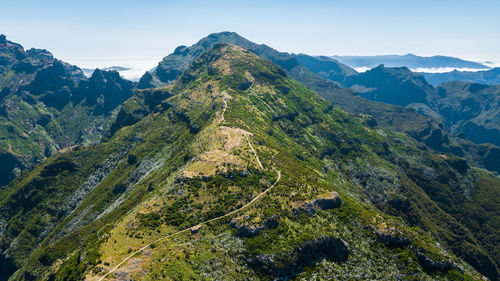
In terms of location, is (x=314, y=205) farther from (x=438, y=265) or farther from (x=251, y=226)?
(x=438, y=265)

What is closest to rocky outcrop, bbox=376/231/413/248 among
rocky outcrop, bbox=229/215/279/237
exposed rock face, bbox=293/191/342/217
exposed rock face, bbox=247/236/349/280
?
exposed rock face, bbox=247/236/349/280

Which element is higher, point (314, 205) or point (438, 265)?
point (314, 205)

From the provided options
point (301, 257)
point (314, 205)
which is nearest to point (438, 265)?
point (314, 205)

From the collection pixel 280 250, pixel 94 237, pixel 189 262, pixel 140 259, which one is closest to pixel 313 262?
pixel 280 250

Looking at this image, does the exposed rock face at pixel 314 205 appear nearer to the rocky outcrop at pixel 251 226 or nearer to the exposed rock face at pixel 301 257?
the rocky outcrop at pixel 251 226

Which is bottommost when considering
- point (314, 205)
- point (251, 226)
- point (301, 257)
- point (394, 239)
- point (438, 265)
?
point (438, 265)

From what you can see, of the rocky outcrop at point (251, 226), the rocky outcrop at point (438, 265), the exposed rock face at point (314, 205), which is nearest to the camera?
the rocky outcrop at point (251, 226)

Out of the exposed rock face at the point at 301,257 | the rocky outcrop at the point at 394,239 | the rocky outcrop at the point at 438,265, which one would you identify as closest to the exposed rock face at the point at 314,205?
the exposed rock face at the point at 301,257

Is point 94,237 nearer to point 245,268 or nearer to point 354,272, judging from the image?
point 245,268
